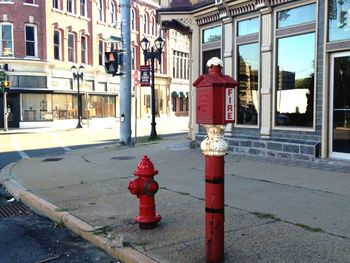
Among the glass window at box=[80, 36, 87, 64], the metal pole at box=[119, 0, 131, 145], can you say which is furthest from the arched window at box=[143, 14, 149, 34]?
the metal pole at box=[119, 0, 131, 145]

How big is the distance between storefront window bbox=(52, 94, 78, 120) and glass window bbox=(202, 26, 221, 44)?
2559 centimetres

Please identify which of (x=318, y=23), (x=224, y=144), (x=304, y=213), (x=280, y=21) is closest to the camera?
(x=224, y=144)

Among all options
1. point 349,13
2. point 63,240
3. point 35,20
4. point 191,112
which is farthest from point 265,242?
point 35,20

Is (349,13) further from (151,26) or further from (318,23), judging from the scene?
(151,26)

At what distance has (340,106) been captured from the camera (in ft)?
33.7

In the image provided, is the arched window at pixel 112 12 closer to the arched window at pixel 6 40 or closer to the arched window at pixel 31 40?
the arched window at pixel 31 40

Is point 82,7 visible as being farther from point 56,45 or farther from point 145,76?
point 145,76

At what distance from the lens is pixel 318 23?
1059 centimetres

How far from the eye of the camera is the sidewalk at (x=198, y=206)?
4742 mm

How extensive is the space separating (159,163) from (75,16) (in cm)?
3248

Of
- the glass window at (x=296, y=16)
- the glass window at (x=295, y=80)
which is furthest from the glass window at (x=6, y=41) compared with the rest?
the glass window at (x=295, y=80)

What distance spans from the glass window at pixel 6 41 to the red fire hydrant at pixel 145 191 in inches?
1311

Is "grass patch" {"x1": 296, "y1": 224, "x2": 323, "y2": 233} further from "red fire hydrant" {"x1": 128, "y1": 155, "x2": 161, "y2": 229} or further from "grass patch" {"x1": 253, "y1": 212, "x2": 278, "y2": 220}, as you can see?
"red fire hydrant" {"x1": 128, "y1": 155, "x2": 161, "y2": 229}

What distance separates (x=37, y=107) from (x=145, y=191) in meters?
33.2
